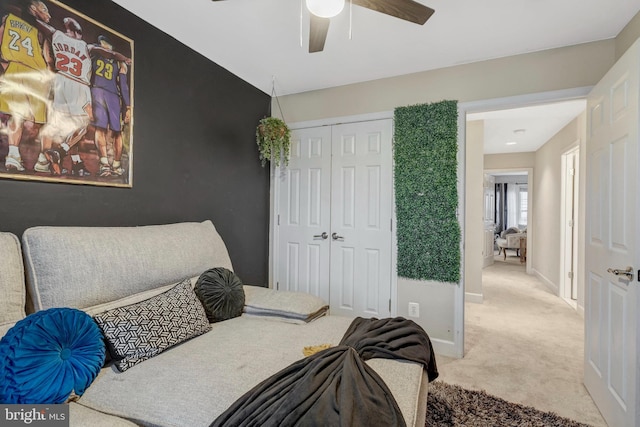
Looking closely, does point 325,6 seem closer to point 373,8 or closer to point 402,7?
point 373,8

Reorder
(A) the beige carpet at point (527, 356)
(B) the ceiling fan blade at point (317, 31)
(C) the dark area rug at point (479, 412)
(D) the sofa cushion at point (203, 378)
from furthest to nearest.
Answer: (A) the beige carpet at point (527, 356)
(C) the dark area rug at point (479, 412)
(B) the ceiling fan blade at point (317, 31)
(D) the sofa cushion at point (203, 378)

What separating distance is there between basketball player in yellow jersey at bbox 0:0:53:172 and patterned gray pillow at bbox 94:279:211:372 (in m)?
0.93

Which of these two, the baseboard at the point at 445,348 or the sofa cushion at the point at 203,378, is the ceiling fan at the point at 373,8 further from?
the baseboard at the point at 445,348

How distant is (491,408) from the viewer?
1936 mm

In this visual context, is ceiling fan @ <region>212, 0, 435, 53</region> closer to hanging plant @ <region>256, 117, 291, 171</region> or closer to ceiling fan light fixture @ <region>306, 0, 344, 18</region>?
ceiling fan light fixture @ <region>306, 0, 344, 18</region>

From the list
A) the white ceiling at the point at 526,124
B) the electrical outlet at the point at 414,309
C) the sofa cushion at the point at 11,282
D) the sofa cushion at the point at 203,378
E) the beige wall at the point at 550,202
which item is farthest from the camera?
the beige wall at the point at 550,202

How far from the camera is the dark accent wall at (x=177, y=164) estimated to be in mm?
1764

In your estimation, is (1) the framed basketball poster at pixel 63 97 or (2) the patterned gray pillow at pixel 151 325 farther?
(1) the framed basketball poster at pixel 63 97

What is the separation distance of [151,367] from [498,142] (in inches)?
241

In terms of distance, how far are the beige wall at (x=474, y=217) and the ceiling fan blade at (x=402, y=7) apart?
9.82ft

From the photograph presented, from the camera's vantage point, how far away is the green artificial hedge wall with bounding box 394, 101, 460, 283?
2.69 metres

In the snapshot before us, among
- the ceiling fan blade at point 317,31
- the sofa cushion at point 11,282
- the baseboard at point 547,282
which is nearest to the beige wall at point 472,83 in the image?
the ceiling fan blade at point 317,31

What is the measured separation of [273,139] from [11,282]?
2.23m

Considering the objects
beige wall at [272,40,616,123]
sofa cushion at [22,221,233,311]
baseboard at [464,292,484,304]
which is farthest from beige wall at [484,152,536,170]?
sofa cushion at [22,221,233,311]
